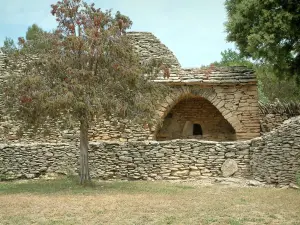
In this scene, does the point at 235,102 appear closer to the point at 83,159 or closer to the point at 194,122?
the point at 194,122

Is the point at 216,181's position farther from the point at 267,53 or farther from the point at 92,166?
the point at 267,53

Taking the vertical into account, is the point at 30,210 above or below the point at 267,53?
below

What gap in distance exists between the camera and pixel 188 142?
45.0 ft

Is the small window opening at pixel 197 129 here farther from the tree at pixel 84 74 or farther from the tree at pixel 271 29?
the tree at pixel 84 74

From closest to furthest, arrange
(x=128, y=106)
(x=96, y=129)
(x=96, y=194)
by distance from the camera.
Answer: (x=96, y=194), (x=128, y=106), (x=96, y=129)

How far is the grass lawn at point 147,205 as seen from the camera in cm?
729

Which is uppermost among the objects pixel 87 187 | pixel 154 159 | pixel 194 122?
pixel 194 122

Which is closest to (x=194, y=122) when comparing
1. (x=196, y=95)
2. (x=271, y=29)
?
(x=196, y=95)

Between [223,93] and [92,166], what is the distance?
5.94 metres

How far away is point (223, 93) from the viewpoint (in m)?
16.1

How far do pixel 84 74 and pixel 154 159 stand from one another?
180 inches

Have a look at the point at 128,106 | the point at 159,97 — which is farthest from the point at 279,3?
the point at 128,106

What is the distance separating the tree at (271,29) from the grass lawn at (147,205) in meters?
5.87

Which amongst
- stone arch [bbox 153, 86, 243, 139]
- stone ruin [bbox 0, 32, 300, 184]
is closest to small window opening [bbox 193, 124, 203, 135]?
stone ruin [bbox 0, 32, 300, 184]
